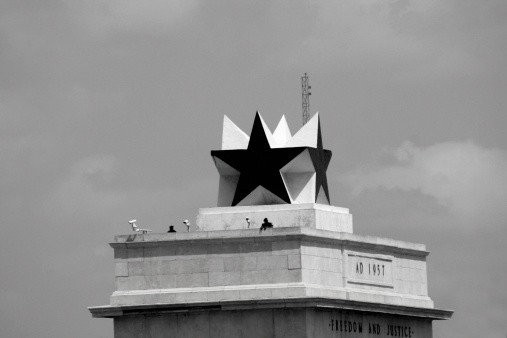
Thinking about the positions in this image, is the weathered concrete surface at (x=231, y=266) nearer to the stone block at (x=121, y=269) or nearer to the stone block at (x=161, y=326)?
the stone block at (x=121, y=269)

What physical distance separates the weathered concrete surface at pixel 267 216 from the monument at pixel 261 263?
49 millimetres

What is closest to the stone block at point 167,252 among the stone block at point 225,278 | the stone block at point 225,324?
the stone block at point 225,278

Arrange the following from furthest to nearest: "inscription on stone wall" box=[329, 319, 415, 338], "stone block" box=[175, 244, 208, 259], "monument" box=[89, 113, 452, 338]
Answer: "inscription on stone wall" box=[329, 319, 415, 338], "stone block" box=[175, 244, 208, 259], "monument" box=[89, 113, 452, 338]

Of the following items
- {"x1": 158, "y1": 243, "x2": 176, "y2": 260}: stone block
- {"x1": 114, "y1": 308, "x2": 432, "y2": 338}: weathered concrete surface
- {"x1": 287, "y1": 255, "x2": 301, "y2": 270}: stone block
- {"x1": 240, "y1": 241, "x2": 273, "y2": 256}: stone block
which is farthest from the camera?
{"x1": 158, "y1": 243, "x2": 176, "y2": 260}: stone block

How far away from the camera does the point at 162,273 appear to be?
315ft

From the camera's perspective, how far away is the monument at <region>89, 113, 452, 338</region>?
310 feet

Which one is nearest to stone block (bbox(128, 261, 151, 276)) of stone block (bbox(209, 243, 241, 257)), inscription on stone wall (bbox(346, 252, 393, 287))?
stone block (bbox(209, 243, 241, 257))

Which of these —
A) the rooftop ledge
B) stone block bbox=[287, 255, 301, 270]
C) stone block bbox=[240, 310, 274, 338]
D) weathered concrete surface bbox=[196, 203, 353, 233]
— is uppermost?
weathered concrete surface bbox=[196, 203, 353, 233]

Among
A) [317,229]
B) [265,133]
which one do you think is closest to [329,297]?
[317,229]

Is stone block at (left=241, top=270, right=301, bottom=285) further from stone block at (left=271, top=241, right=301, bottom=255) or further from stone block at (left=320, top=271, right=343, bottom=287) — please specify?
stone block at (left=320, top=271, right=343, bottom=287)

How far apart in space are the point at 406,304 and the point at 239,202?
10.6m

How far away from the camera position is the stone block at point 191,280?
95.6 metres

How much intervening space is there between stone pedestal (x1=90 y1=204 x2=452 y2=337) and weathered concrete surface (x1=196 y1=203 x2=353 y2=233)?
0.05 m

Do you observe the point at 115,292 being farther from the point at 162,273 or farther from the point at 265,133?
the point at 265,133
